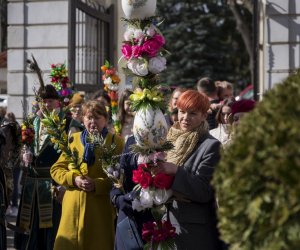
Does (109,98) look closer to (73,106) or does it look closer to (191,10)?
(73,106)

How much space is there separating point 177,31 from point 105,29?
1887 cm

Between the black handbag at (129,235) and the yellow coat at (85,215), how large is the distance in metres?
0.63

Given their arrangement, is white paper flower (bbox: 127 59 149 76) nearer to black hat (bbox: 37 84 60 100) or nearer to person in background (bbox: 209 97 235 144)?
person in background (bbox: 209 97 235 144)

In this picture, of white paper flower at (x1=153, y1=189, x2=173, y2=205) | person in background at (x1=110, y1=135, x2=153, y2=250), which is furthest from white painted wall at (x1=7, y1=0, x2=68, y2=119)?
white paper flower at (x1=153, y1=189, x2=173, y2=205)

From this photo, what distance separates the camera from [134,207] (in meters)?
5.34

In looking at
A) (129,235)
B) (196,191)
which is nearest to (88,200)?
(129,235)

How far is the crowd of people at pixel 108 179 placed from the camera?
205 inches

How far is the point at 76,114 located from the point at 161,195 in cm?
360

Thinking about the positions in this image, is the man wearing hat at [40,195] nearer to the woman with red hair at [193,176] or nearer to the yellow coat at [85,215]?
the yellow coat at [85,215]

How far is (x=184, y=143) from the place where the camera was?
528 centimetres

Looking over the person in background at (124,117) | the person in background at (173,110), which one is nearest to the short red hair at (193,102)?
the person in background at (173,110)

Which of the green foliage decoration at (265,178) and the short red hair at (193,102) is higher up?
the short red hair at (193,102)

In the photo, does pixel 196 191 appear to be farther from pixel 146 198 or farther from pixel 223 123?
pixel 223 123

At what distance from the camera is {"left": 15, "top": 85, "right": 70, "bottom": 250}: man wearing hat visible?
775 centimetres
